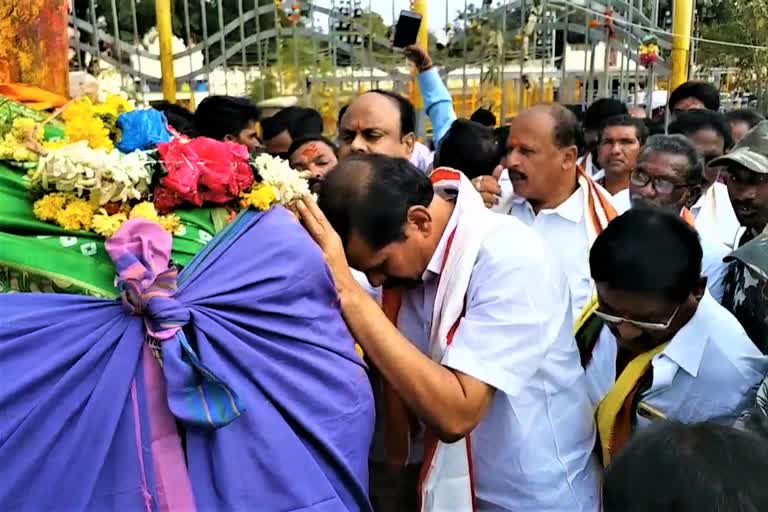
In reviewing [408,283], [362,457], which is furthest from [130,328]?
[408,283]

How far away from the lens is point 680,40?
5461 millimetres

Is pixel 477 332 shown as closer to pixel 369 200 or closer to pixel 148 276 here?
pixel 369 200

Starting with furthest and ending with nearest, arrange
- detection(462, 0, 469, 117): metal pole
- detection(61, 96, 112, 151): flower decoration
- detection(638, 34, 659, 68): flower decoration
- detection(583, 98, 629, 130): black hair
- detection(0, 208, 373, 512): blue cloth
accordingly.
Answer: detection(462, 0, 469, 117): metal pole
detection(638, 34, 659, 68): flower decoration
detection(583, 98, 629, 130): black hair
detection(61, 96, 112, 151): flower decoration
detection(0, 208, 373, 512): blue cloth

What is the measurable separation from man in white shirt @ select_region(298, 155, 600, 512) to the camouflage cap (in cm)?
98

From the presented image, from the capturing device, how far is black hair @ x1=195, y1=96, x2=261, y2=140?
163 inches

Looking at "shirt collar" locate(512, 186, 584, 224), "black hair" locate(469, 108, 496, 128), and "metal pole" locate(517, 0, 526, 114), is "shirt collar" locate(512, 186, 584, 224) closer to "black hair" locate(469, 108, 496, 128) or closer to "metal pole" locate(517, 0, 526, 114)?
"metal pole" locate(517, 0, 526, 114)

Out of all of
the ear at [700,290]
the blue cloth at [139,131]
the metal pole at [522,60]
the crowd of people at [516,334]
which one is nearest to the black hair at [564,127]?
the crowd of people at [516,334]

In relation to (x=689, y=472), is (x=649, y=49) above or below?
above

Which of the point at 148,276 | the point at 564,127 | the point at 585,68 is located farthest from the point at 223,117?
the point at 148,276

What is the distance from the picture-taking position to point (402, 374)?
1.52m

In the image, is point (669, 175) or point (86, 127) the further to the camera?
point (669, 175)

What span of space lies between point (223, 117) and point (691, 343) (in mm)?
3065

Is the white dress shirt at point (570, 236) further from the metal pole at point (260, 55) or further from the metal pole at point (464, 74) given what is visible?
the metal pole at point (260, 55)

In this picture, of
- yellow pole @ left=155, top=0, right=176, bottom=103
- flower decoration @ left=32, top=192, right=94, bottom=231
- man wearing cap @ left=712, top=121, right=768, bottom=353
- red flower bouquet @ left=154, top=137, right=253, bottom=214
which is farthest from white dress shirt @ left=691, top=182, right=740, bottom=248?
yellow pole @ left=155, top=0, right=176, bottom=103
